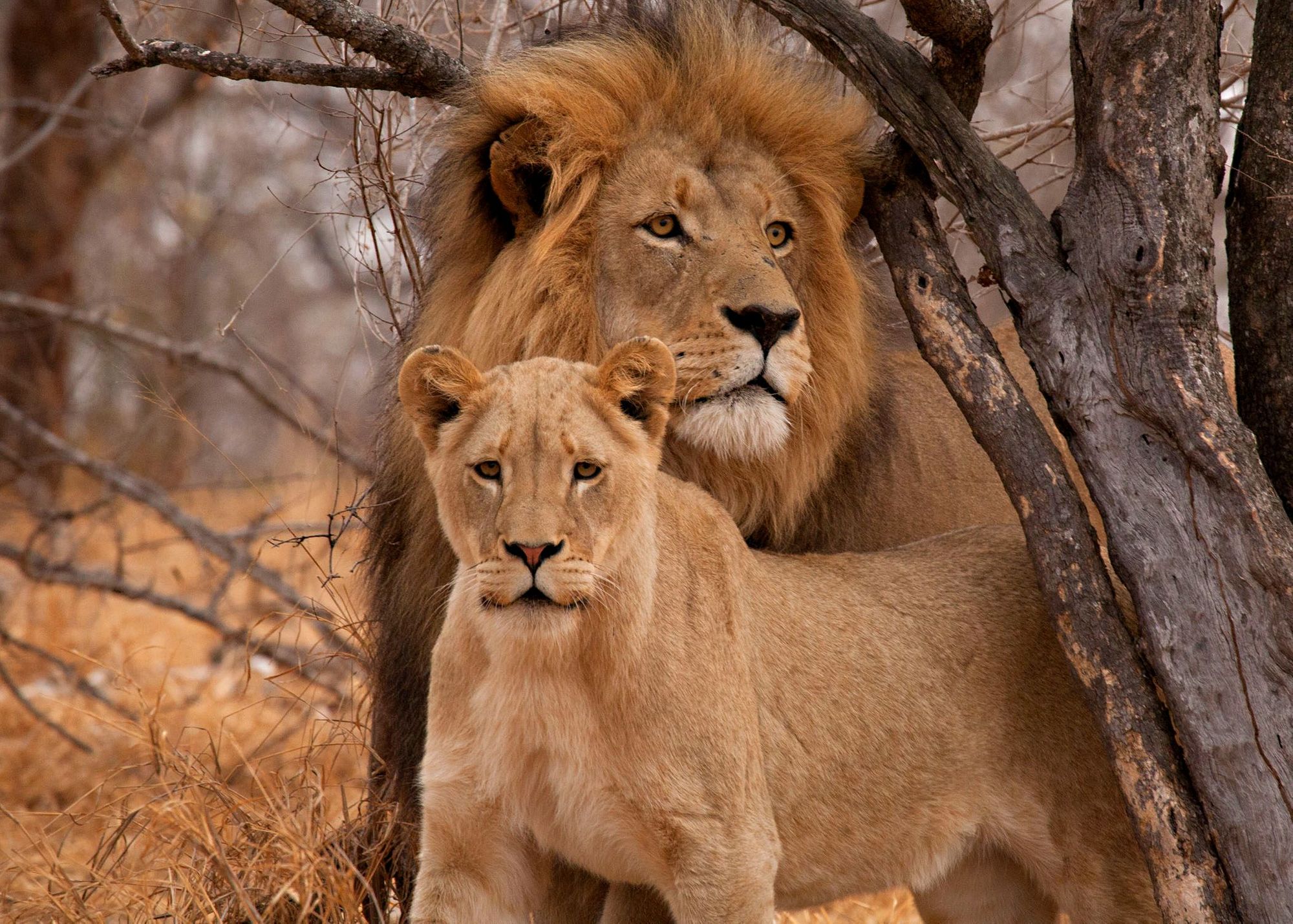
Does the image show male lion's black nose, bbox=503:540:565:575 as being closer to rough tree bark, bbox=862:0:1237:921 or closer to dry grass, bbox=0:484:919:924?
rough tree bark, bbox=862:0:1237:921

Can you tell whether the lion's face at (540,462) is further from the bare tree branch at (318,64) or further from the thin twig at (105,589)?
the thin twig at (105,589)

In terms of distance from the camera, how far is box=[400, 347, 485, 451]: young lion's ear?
2502 millimetres

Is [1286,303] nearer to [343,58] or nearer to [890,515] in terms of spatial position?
[890,515]

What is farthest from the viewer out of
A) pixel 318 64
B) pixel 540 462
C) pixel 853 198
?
pixel 853 198

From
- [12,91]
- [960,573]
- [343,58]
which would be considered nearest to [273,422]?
[12,91]

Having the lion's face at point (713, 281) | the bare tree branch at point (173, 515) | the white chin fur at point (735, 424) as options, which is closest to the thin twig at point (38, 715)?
the bare tree branch at point (173, 515)

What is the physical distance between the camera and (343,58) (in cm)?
369

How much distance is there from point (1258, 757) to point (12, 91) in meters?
7.96

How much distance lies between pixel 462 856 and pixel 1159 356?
5.08ft

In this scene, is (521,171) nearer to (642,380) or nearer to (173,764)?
(642,380)

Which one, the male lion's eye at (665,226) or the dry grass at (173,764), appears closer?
the male lion's eye at (665,226)

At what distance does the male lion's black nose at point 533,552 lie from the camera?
2.26m

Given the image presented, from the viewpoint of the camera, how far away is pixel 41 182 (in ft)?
28.6

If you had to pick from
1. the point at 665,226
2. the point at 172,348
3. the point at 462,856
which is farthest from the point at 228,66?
the point at 172,348
